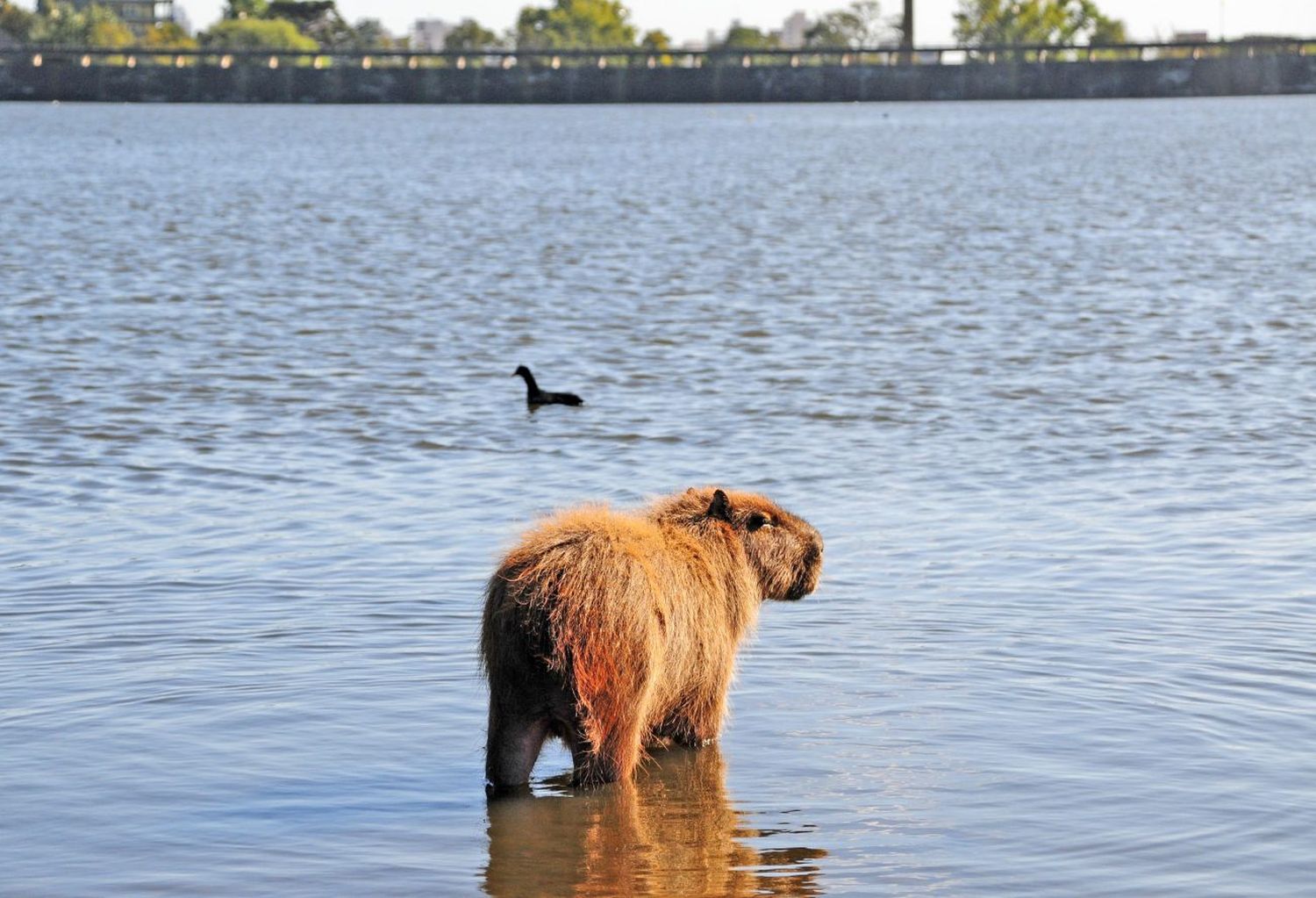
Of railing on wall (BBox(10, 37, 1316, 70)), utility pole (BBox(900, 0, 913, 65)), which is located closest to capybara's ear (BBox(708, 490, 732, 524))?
railing on wall (BBox(10, 37, 1316, 70))

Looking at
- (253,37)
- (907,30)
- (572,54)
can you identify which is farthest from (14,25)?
(907,30)

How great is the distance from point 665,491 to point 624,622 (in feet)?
18.9

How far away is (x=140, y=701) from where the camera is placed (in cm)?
719

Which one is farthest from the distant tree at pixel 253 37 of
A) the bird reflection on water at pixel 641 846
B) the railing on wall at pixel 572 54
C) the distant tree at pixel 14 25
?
the bird reflection on water at pixel 641 846

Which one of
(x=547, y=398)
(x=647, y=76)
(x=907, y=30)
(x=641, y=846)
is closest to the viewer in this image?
(x=641, y=846)

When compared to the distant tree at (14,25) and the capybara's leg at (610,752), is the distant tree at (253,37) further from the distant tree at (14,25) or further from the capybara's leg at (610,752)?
the capybara's leg at (610,752)

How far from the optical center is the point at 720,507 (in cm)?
652

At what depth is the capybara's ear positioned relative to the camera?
21.3 feet

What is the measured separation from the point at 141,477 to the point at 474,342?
24.6 feet

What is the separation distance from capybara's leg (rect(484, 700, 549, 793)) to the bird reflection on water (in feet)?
0.28

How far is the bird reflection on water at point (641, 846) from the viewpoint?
5.55 meters

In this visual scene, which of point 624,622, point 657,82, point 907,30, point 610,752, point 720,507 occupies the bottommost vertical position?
point 610,752

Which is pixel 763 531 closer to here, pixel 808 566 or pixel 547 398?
pixel 808 566

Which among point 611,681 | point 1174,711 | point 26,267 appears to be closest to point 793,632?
point 1174,711
